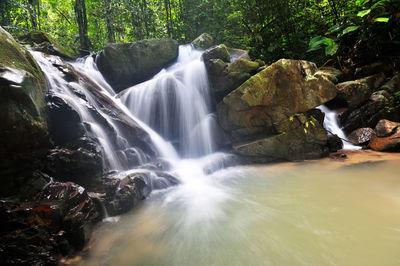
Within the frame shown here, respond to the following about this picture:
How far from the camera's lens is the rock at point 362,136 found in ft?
18.3

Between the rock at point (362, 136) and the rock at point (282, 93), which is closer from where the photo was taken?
the rock at point (282, 93)

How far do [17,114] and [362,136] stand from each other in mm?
7944

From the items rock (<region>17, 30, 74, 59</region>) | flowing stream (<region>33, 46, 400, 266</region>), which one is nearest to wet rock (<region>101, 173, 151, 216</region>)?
flowing stream (<region>33, 46, 400, 266</region>)

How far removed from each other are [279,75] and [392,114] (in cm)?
387

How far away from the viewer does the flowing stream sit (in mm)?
1939

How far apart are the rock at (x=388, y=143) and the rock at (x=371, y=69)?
8.84 ft

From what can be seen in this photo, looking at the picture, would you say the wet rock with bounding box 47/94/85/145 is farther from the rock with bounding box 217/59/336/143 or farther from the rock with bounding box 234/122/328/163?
the rock with bounding box 234/122/328/163

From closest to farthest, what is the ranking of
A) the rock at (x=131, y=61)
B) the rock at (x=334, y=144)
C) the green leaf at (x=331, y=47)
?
the rock at (x=334, y=144) → the green leaf at (x=331, y=47) → the rock at (x=131, y=61)

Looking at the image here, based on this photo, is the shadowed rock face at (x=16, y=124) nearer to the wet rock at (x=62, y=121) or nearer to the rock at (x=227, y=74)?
the wet rock at (x=62, y=121)

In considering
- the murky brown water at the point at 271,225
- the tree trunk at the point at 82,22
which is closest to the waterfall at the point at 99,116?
the murky brown water at the point at 271,225

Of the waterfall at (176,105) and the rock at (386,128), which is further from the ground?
the waterfall at (176,105)

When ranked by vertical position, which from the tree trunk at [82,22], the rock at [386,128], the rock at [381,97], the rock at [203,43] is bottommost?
the rock at [386,128]

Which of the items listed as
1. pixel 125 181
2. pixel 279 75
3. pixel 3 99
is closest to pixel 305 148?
pixel 279 75

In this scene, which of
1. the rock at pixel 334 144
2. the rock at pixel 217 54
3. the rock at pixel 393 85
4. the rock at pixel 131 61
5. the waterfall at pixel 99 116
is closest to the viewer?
the waterfall at pixel 99 116
